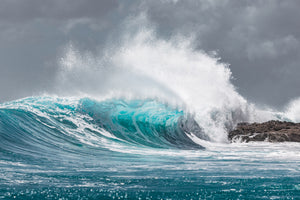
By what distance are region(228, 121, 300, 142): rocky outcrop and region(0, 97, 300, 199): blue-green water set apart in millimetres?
2128

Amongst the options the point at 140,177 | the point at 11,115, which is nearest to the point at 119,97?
the point at 11,115

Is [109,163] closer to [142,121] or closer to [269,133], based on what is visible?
[142,121]

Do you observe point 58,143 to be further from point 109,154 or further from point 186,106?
point 186,106

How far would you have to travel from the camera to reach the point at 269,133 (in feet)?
59.7

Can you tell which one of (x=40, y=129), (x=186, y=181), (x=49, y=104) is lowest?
(x=186, y=181)

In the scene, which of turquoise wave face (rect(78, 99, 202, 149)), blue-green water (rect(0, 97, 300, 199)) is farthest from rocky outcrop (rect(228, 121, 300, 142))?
turquoise wave face (rect(78, 99, 202, 149))

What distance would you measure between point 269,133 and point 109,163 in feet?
37.4

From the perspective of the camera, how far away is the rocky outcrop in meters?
17.7

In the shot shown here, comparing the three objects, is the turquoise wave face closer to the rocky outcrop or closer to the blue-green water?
the blue-green water

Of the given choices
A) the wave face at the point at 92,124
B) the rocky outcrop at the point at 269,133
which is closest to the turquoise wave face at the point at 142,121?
the wave face at the point at 92,124

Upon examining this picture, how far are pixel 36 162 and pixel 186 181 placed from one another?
149 inches

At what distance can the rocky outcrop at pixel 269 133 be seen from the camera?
17656 millimetres

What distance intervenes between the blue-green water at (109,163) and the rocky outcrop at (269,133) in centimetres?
213

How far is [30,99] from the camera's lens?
1828cm
